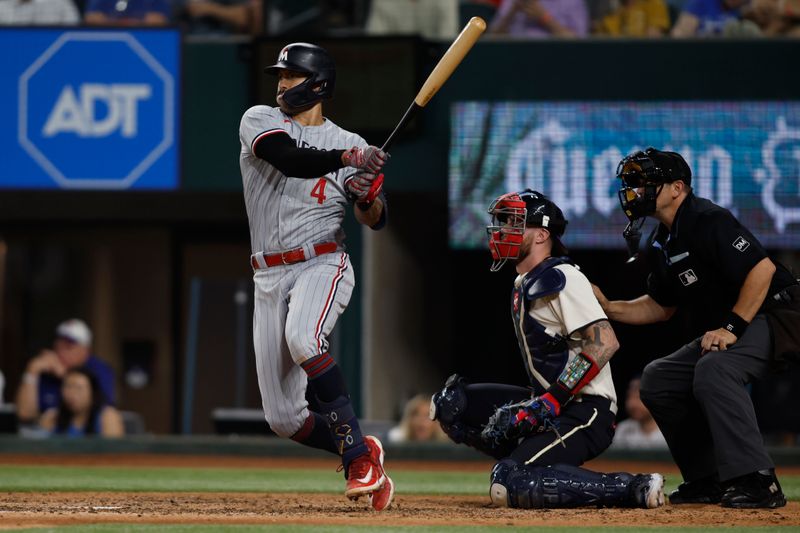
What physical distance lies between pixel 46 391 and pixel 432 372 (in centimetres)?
324

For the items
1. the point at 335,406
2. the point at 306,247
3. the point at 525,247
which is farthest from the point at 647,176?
the point at 335,406

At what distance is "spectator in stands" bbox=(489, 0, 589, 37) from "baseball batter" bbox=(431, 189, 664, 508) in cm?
533

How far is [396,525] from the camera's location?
4555mm

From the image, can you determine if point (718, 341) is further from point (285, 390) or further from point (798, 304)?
point (285, 390)

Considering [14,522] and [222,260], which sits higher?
[222,260]

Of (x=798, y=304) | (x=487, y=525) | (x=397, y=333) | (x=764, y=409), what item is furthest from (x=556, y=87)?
(x=487, y=525)

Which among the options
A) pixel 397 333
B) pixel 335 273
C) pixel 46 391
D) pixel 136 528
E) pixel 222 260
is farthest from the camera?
pixel 222 260

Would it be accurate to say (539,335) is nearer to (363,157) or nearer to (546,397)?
(546,397)

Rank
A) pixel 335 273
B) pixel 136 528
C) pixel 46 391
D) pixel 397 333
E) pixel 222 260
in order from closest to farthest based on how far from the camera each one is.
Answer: pixel 136 528 < pixel 335 273 < pixel 46 391 < pixel 397 333 < pixel 222 260

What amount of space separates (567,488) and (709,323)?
3.30 ft

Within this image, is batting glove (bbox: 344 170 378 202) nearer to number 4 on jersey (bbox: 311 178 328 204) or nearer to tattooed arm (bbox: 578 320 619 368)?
number 4 on jersey (bbox: 311 178 328 204)

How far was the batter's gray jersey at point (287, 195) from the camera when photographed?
17.2 feet

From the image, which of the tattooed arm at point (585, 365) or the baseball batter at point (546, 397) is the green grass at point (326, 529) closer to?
the baseball batter at point (546, 397)

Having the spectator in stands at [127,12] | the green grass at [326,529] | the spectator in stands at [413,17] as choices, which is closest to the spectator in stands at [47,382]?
the spectator in stands at [127,12]
